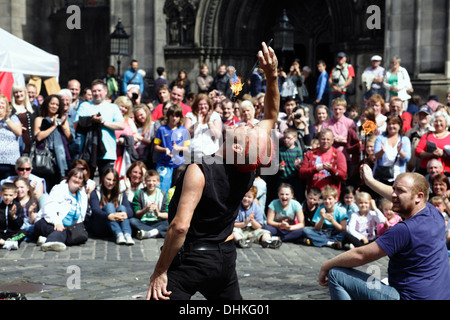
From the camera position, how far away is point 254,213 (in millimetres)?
11227

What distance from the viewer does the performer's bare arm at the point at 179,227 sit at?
493cm

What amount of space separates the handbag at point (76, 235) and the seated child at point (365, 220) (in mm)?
3421

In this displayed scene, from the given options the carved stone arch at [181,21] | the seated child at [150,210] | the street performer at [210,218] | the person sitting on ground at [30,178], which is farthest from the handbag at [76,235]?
the carved stone arch at [181,21]

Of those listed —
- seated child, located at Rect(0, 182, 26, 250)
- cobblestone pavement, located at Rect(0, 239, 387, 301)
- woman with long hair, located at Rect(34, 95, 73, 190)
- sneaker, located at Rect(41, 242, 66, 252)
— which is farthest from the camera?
woman with long hair, located at Rect(34, 95, 73, 190)

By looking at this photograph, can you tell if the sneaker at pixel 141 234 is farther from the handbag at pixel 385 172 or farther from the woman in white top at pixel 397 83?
the woman in white top at pixel 397 83

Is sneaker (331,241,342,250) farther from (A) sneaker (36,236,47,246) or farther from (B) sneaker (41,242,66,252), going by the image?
(A) sneaker (36,236,47,246)

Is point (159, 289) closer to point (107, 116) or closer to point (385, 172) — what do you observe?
point (385, 172)

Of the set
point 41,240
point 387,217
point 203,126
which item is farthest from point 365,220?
point 41,240

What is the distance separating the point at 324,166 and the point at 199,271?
6.47 metres

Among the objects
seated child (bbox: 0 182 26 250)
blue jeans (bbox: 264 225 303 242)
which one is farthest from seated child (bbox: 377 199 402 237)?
seated child (bbox: 0 182 26 250)

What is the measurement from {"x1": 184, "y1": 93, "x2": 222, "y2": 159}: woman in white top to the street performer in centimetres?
565

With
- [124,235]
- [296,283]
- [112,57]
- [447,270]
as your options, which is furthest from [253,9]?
[447,270]

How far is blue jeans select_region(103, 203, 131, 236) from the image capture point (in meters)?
11.0
